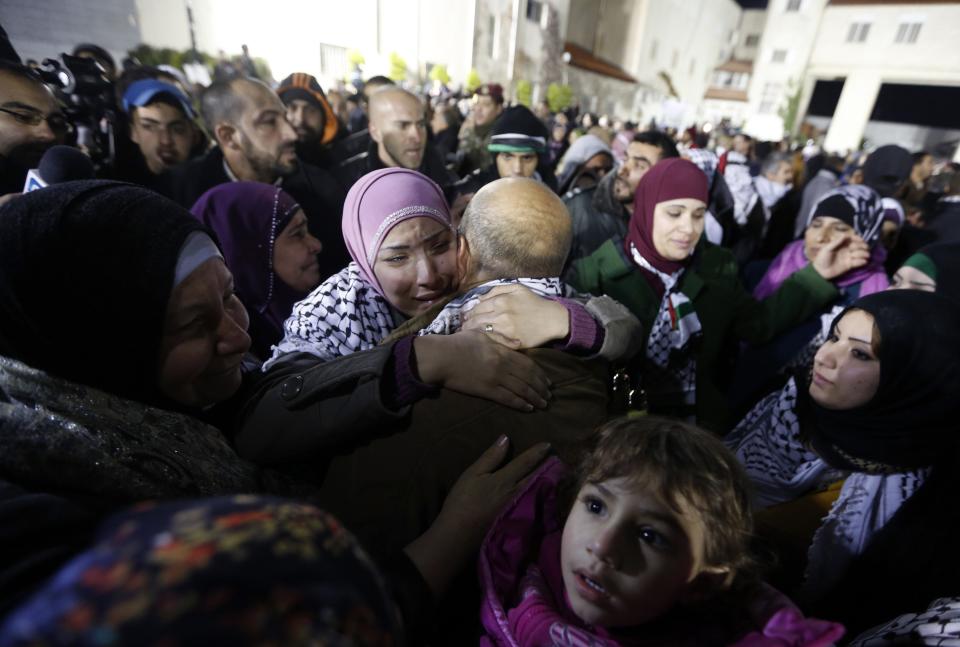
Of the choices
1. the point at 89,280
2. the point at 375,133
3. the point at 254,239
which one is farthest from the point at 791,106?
the point at 89,280

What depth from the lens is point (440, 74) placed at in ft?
65.0

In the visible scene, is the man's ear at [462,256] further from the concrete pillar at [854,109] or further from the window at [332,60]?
the concrete pillar at [854,109]

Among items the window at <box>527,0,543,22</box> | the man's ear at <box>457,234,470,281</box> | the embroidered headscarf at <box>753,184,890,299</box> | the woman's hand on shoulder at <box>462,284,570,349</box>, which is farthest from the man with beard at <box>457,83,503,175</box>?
the window at <box>527,0,543,22</box>

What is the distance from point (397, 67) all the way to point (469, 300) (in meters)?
20.9

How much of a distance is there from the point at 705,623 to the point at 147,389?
1.38 metres

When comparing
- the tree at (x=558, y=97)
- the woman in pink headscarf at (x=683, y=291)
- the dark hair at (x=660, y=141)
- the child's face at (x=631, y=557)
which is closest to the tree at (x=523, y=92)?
the tree at (x=558, y=97)

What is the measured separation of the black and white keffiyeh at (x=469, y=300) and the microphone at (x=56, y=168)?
211 centimetres

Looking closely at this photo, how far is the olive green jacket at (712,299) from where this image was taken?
2.58 meters

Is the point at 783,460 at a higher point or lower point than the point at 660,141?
lower

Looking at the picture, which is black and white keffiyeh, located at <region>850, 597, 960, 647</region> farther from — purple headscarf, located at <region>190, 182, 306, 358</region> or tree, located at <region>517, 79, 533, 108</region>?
tree, located at <region>517, 79, 533, 108</region>

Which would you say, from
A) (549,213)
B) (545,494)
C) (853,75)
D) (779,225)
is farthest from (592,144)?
(853,75)

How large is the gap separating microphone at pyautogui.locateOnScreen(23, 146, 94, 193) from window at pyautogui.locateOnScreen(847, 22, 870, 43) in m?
40.0

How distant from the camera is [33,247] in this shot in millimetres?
815

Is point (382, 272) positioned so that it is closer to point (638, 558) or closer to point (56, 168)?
point (638, 558)
